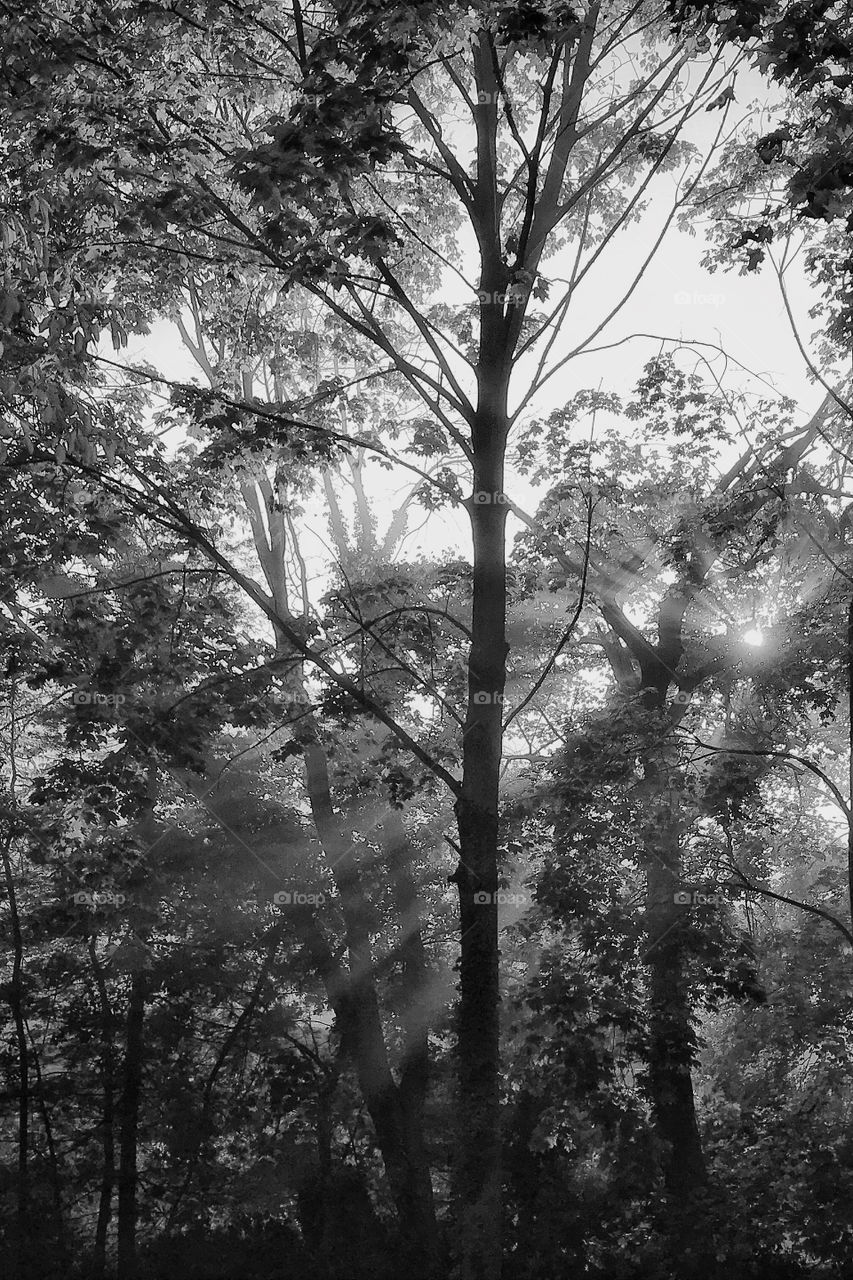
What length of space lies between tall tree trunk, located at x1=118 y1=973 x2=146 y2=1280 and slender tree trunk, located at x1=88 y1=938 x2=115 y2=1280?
0.16 metres

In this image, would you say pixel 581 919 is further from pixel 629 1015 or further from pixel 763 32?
pixel 763 32

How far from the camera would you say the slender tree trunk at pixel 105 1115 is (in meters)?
13.2

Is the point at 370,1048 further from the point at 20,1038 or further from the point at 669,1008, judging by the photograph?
the point at 20,1038

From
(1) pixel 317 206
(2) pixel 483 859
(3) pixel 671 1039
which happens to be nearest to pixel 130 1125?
(3) pixel 671 1039

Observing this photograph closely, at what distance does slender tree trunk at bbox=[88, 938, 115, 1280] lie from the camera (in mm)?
13195

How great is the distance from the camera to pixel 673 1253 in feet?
32.8

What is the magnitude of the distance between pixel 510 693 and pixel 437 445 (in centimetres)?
823

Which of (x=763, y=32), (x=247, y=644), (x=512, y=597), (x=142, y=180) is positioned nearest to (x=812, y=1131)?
(x=512, y=597)

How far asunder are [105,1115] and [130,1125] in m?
0.48

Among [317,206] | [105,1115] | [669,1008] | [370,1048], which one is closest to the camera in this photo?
[317,206]

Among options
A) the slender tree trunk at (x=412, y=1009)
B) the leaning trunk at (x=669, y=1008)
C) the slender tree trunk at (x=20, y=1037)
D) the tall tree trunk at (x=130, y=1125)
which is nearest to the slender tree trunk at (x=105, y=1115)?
the tall tree trunk at (x=130, y=1125)

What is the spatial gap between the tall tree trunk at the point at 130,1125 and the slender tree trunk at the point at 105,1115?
164 millimetres

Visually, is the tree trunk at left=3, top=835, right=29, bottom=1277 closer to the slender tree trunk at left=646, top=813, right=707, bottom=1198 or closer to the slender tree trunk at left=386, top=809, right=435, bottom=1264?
the slender tree trunk at left=386, top=809, right=435, bottom=1264

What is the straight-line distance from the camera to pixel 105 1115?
527 inches
